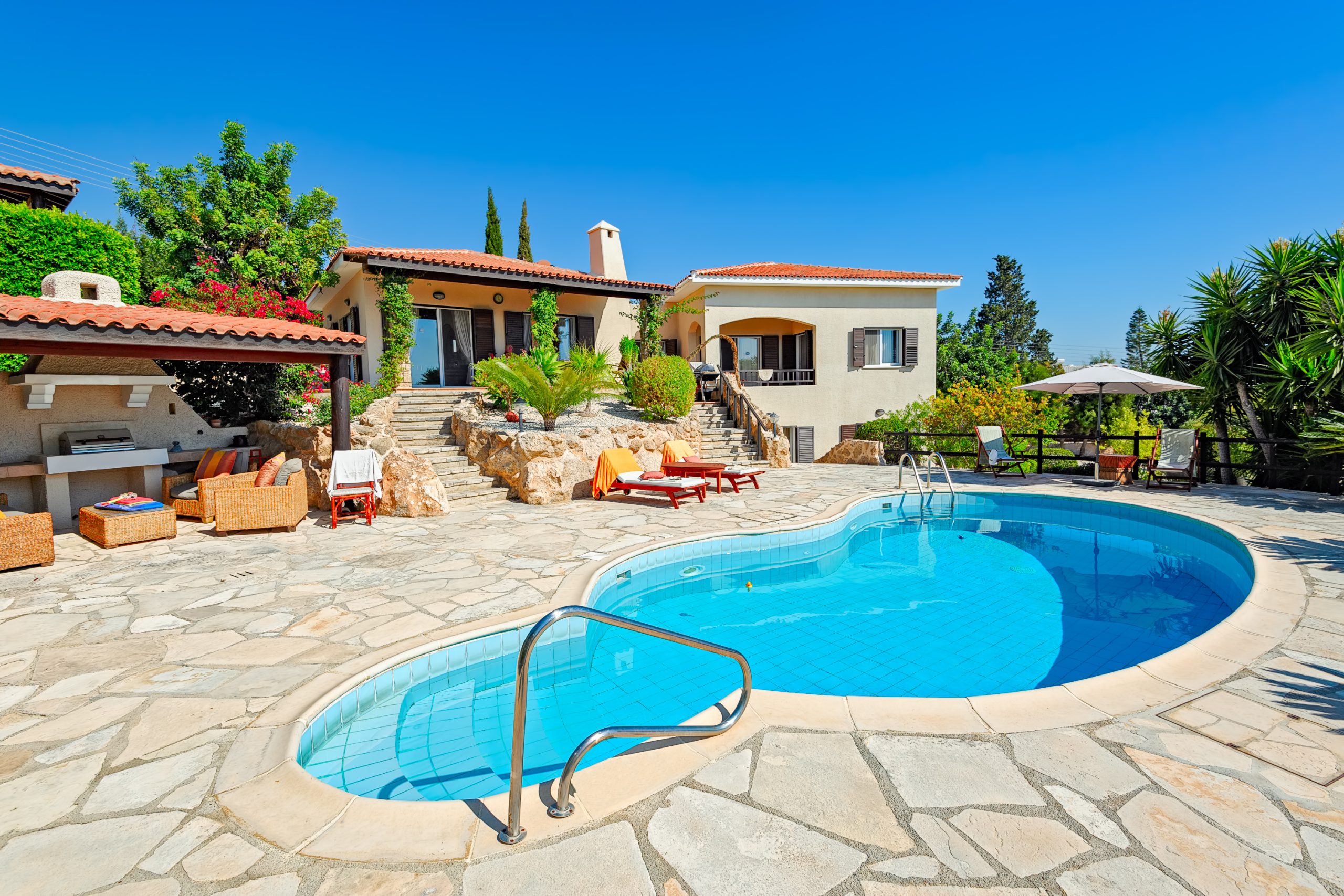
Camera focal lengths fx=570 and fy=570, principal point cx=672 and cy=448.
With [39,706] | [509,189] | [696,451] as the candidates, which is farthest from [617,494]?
[509,189]

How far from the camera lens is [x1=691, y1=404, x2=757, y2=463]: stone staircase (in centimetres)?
1435

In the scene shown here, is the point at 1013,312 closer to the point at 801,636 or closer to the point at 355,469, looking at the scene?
the point at 801,636

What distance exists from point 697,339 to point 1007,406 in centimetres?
980

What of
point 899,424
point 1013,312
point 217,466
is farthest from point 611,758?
point 1013,312

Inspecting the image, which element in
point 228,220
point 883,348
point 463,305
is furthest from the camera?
point 883,348

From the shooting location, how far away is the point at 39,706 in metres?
3.30

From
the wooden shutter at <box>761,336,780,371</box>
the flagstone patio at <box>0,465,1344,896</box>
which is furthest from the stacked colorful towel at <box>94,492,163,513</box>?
the wooden shutter at <box>761,336,780,371</box>

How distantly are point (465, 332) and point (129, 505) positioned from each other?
9665 mm

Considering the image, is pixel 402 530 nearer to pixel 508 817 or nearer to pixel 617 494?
pixel 617 494

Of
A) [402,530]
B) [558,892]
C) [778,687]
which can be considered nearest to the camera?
[558,892]

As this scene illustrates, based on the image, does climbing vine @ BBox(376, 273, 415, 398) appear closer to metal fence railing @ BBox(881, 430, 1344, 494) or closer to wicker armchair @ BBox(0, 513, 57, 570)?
wicker armchair @ BBox(0, 513, 57, 570)

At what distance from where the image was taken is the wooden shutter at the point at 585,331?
1772cm

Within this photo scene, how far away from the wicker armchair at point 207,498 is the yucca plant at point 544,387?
451cm

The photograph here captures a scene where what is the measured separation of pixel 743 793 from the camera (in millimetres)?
2453
